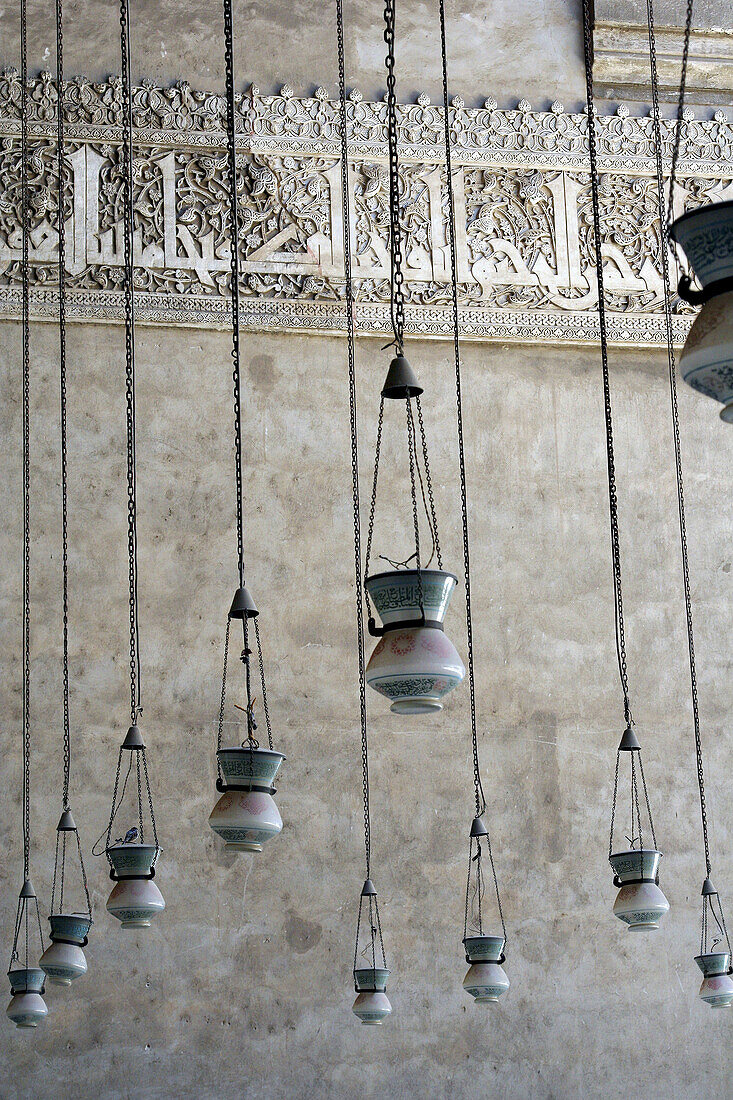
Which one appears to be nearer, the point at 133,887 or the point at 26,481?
the point at 133,887

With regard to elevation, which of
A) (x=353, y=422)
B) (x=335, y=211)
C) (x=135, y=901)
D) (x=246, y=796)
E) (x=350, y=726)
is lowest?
(x=135, y=901)

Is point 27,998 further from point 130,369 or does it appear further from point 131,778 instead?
point 130,369

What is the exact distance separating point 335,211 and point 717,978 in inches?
157

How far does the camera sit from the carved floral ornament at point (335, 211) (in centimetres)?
737

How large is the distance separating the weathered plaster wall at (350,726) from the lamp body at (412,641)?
364cm

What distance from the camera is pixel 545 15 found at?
7930mm

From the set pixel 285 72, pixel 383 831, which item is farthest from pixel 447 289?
pixel 383 831

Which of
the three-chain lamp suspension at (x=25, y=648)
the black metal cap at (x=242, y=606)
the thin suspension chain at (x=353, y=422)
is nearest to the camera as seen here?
the black metal cap at (x=242, y=606)

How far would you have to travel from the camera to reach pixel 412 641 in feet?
10.7

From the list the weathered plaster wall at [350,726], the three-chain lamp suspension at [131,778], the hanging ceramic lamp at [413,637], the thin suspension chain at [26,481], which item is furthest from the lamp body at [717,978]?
the hanging ceramic lamp at [413,637]

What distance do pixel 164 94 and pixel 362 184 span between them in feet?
3.41

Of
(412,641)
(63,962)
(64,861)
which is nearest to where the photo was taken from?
(412,641)

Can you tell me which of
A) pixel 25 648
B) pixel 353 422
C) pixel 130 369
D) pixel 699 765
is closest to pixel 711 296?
pixel 130 369

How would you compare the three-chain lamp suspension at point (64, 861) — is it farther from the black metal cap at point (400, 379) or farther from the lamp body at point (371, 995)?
the black metal cap at point (400, 379)
